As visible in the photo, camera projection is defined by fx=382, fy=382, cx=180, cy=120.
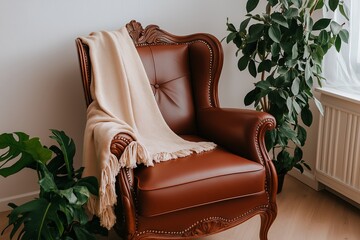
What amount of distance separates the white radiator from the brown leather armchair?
0.57 metres

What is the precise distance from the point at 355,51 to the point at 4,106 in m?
2.01

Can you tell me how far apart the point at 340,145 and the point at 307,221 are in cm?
48

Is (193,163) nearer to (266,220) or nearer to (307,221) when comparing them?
(266,220)

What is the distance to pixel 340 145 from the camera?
2.21 metres

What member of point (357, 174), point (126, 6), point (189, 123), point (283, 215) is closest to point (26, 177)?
point (189, 123)

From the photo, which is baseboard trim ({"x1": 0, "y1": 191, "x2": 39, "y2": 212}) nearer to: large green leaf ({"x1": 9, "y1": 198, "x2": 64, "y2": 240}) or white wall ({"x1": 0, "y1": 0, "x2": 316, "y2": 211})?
white wall ({"x1": 0, "y1": 0, "x2": 316, "y2": 211})

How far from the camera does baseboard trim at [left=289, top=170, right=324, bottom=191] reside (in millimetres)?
2488

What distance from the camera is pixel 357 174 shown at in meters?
2.11

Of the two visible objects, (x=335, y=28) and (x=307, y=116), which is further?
(x=307, y=116)

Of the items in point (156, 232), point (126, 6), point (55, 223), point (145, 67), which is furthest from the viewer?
point (126, 6)

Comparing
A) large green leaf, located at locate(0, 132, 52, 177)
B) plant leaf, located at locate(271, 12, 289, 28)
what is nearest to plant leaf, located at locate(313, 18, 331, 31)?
plant leaf, located at locate(271, 12, 289, 28)

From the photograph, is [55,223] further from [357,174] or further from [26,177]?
[357,174]

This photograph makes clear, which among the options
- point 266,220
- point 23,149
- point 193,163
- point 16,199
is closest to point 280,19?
point 193,163

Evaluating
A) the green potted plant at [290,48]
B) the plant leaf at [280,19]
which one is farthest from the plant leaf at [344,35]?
the plant leaf at [280,19]
